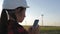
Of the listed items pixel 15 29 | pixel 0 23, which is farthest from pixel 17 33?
pixel 0 23

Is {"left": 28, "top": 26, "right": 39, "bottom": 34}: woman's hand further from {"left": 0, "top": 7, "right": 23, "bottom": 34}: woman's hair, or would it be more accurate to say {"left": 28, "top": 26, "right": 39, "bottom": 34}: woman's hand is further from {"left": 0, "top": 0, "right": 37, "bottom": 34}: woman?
{"left": 0, "top": 7, "right": 23, "bottom": 34}: woman's hair

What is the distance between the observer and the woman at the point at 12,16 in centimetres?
153

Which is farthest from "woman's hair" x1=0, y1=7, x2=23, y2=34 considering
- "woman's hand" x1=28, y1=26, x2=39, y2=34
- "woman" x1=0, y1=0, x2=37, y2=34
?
"woman's hand" x1=28, y1=26, x2=39, y2=34

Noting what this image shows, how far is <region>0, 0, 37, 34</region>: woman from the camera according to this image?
1.53 meters

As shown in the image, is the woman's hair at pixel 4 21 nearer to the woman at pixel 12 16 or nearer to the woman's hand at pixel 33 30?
the woman at pixel 12 16

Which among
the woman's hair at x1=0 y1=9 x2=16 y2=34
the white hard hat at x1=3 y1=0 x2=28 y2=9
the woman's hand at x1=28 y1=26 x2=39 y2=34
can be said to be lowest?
the woman's hand at x1=28 y1=26 x2=39 y2=34

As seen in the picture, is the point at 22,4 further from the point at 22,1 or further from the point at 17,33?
the point at 17,33

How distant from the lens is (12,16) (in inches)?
61.3

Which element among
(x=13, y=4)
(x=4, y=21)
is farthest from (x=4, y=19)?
(x=13, y=4)

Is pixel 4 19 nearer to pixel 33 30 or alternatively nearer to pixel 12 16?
pixel 12 16

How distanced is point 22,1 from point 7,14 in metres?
0.15

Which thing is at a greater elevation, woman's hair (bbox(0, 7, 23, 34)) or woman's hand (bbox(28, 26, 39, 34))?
woman's hair (bbox(0, 7, 23, 34))

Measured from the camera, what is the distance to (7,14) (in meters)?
1.56

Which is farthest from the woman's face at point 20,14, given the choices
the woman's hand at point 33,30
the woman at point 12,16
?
the woman's hand at point 33,30
